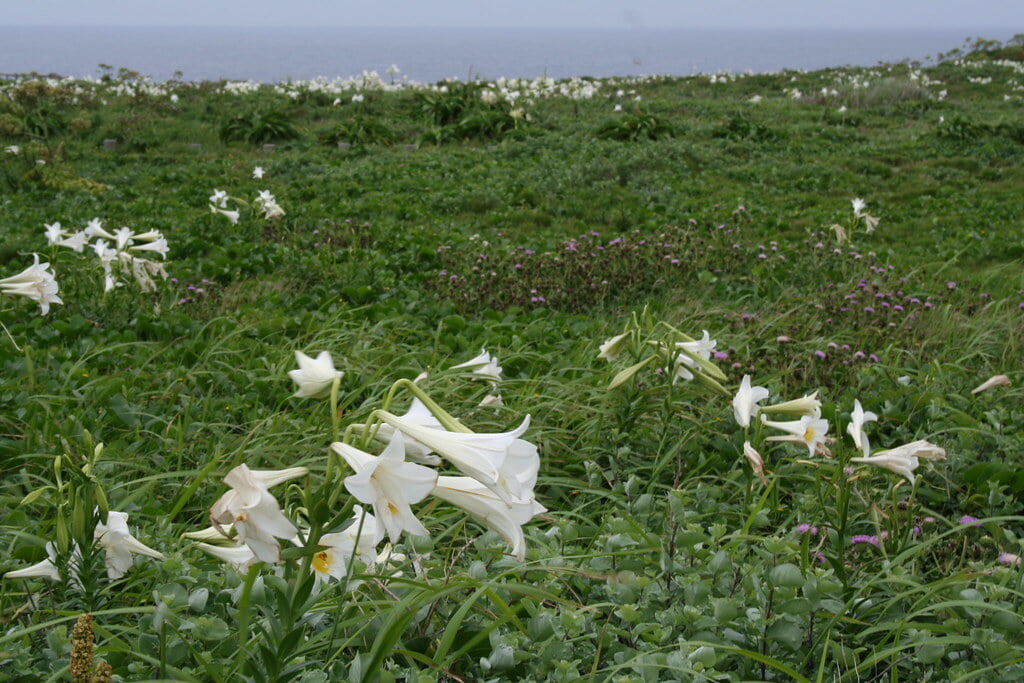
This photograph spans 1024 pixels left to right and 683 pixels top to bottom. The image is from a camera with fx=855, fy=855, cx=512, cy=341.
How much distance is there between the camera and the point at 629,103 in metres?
14.3

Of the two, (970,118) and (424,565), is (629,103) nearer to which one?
(970,118)

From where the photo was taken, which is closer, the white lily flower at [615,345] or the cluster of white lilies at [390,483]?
the cluster of white lilies at [390,483]

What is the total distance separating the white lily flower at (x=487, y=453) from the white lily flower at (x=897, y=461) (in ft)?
4.05

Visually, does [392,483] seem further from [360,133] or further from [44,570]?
[360,133]

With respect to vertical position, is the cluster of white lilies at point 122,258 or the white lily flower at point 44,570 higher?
the cluster of white lilies at point 122,258

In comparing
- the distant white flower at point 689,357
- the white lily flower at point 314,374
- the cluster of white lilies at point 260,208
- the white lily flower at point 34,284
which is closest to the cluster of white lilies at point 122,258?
the white lily flower at point 34,284

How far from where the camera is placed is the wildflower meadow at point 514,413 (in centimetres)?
169

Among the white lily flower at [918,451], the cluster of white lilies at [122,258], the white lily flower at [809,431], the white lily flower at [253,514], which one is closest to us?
the white lily flower at [253,514]

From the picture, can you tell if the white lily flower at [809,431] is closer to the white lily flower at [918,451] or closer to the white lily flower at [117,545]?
the white lily flower at [918,451]

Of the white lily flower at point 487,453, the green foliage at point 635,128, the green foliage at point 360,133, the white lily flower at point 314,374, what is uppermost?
the green foliage at point 635,128

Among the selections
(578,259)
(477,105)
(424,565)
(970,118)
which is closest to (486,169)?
(477,105)

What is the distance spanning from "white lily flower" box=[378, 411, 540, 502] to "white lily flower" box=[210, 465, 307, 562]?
21 centimetres

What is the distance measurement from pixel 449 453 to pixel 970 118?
1229cm

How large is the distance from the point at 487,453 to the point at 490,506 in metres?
0.15
